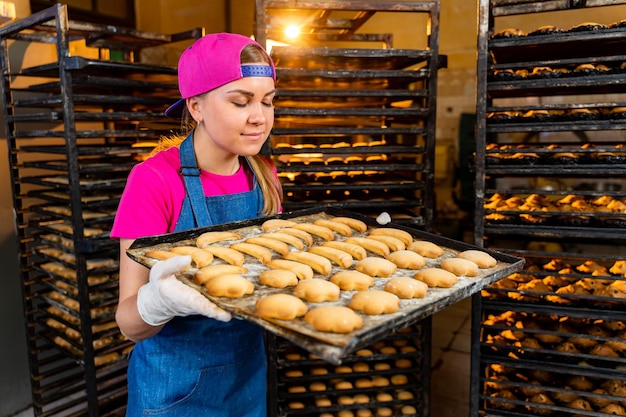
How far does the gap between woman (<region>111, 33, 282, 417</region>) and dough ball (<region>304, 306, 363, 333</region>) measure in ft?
1.22

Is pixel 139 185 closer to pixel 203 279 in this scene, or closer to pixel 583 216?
pixel 203 279

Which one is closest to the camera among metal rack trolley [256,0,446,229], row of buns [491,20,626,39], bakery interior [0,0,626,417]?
row of buns [491,20,626,39]

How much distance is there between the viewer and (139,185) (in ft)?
5.29

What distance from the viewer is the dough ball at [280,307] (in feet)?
4.17

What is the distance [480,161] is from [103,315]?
2418 millimetres

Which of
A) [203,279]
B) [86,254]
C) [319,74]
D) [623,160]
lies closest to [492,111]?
[623,160]

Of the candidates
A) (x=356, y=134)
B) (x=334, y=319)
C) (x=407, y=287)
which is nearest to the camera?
(x=334, y=319)

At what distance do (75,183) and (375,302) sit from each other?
6.72ft

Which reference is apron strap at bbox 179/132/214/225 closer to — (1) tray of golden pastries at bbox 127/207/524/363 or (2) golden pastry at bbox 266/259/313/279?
(1) tray of golden pastries at bbox 127/207/524/363

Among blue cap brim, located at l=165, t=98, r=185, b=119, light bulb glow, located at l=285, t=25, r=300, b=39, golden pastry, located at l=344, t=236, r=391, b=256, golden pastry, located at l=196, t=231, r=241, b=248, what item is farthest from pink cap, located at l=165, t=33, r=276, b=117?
light bulb glow, located at l=285, t=25, r=300, b=39

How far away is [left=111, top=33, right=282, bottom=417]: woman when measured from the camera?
1587mm

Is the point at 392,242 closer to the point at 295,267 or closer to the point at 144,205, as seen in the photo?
the point at 295,267

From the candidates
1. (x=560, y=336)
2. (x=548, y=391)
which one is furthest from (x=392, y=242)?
(x=548, y=391)

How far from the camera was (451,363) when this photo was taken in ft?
14.4
